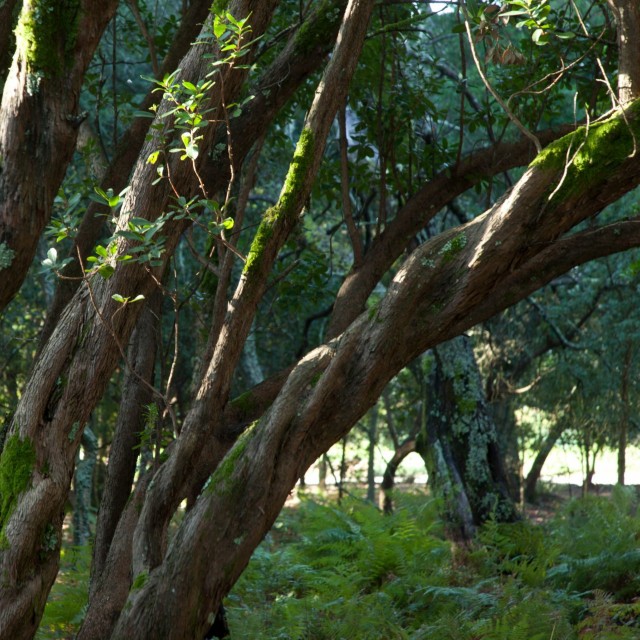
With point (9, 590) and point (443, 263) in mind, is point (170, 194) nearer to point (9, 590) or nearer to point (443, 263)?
point (443, 263)

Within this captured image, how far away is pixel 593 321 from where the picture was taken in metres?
14.1

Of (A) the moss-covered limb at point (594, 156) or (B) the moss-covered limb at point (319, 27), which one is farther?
(B) the moss-covered limb at point (319, 27)

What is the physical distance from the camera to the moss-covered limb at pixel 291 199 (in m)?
3.51

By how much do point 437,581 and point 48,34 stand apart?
492 cm

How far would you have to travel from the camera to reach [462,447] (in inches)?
320

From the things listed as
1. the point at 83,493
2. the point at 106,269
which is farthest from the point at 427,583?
the point at 83,493

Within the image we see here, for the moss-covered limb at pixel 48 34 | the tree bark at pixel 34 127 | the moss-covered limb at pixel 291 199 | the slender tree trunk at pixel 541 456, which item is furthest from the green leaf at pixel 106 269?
the slender tree trunk at pixel 541 456

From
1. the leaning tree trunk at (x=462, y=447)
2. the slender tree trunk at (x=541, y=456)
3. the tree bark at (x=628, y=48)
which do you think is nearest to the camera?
the tree bark at (x=628, y=48)

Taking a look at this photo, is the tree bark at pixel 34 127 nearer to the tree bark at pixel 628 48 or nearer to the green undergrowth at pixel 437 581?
the tree bark at pixel 628 48

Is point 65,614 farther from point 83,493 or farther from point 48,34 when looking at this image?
point 83,493

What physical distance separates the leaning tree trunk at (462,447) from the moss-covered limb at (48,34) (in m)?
5.49

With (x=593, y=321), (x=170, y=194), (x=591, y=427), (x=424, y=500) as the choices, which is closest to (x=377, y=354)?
(x=170, y=194)

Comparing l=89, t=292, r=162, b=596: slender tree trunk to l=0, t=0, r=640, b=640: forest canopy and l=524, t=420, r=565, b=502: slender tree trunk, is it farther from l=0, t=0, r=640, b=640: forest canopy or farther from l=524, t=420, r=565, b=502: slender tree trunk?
l=524, t=420, r=565, b=502: slender tree trunk

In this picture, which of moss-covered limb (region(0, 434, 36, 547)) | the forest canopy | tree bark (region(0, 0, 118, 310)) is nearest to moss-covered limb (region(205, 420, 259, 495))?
the forest canopy
